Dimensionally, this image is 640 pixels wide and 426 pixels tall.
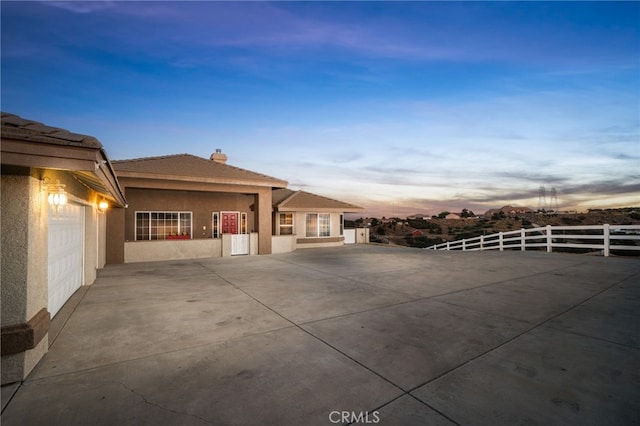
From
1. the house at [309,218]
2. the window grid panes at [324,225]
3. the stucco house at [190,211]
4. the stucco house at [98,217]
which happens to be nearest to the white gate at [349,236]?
the house at [309,218]

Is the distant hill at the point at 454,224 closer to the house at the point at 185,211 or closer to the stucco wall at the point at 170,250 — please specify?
the house at the point at 185,211

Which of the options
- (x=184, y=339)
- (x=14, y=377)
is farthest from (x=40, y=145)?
(x=184, y=339)

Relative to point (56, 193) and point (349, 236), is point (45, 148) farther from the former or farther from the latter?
point (349, 236)

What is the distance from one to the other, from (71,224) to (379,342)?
25.1ft

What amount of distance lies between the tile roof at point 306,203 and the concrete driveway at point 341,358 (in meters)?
12.5

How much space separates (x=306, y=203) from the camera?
21.0 meters

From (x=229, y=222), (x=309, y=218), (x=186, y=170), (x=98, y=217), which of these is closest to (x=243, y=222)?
(x=229, y=222)

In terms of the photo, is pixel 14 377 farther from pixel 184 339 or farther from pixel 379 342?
pixel 379 342

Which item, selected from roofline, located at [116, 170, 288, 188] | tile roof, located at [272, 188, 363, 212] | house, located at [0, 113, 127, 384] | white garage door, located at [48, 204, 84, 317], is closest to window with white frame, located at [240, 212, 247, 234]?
tile roof, located at [272, 188, 363, 212]

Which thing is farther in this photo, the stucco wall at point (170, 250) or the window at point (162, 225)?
the window at point (162, 225)

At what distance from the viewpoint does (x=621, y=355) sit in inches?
149

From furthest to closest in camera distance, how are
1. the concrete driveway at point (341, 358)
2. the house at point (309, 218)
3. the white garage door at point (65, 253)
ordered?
the house at point (309, 218) → the white garage door at point (65, 253) → the concrete driveway at point (341, 358)

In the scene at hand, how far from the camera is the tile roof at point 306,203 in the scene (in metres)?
20.1

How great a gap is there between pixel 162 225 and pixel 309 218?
32.6ft
